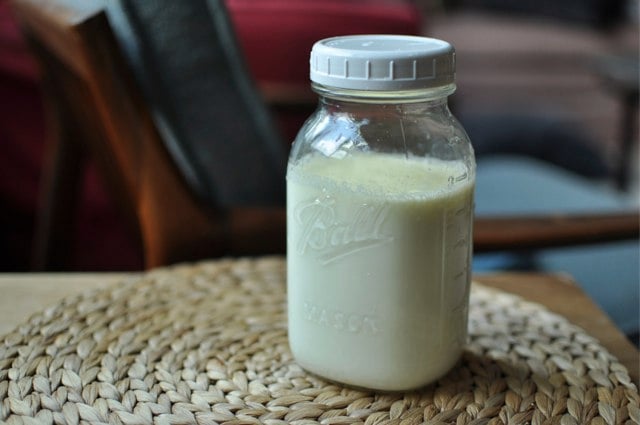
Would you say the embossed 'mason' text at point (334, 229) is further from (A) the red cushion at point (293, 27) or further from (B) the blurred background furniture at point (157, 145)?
(A) the red cushion at point (293, 27)

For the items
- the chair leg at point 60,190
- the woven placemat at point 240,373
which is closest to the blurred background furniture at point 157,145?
the chair leg at point 60,190

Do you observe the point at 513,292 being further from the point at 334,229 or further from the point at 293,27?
the point at 293,27

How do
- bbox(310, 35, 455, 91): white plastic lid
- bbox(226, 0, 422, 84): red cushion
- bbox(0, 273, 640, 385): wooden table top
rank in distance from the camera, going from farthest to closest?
bbox(226, 0, 422, 84): red cushion → bbox(0, 273, 640, 385): wooden table top → bbox(310, 35, 455, 91): white plastic lid

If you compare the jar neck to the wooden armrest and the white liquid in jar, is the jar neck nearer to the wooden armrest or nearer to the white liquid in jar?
the white liquid in jar

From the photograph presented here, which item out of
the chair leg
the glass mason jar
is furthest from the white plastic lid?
the chair leg

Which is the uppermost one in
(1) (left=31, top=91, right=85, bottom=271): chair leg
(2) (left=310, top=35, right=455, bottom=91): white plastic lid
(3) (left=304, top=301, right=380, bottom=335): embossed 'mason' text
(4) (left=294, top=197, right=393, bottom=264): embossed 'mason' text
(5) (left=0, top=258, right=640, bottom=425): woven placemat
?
(2) (left=310, top=35, right=455, bottom=91): white plastic lid

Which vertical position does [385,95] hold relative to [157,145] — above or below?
above

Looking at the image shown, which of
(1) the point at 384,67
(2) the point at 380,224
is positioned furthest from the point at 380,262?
(1) the point at 384,67
